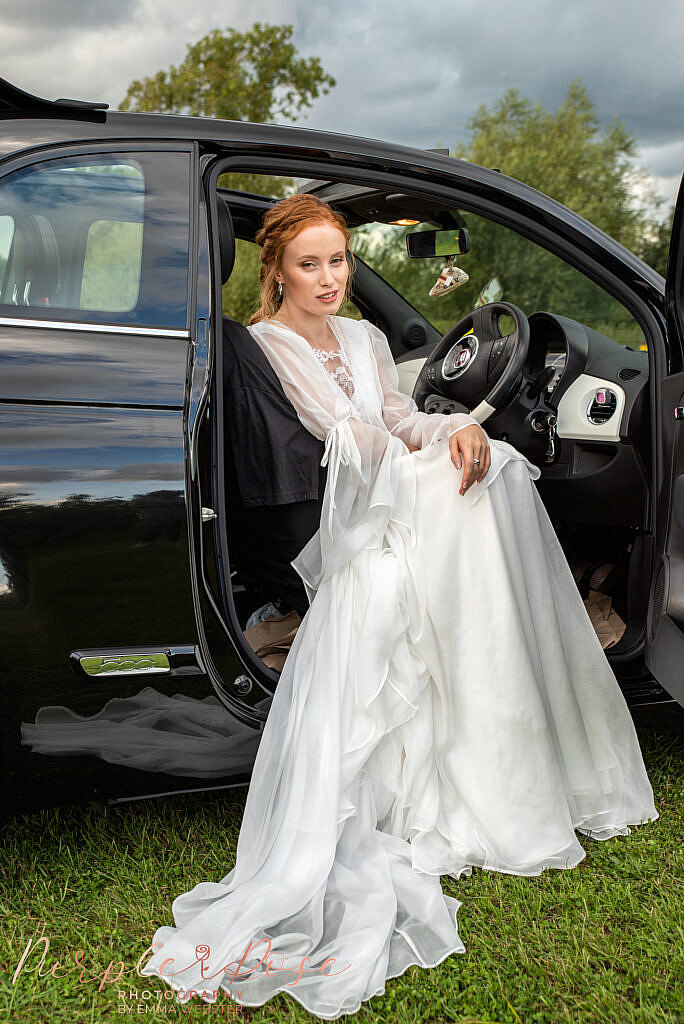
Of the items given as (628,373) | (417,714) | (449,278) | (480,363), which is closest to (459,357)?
(480,363)

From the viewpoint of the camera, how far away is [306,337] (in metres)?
2.38

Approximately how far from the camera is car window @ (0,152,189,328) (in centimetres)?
175

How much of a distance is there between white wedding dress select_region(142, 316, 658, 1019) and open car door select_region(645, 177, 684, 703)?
0.22 m

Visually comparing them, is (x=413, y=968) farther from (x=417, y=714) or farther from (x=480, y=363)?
(x=480, y=363)

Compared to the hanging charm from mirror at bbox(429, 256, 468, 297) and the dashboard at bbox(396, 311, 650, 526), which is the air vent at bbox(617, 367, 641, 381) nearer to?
the dashboard at bbox(396, 311, 650, 526)

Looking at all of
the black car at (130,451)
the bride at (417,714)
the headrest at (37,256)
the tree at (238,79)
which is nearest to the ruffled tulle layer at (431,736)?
the bride at (417,714)

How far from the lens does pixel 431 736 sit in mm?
1967

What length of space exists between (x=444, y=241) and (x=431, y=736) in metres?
1.61

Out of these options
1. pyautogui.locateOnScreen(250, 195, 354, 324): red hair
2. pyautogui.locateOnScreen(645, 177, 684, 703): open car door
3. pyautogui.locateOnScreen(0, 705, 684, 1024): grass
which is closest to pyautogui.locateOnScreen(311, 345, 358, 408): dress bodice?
pyautogui.locateOnScreen(250, 195, 354, 324): red hair

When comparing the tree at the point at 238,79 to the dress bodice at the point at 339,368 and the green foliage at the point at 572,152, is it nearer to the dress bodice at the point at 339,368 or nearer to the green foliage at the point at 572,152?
the green foliage at the point at 572,152

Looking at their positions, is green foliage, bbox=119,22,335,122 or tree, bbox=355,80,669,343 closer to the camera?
green foliage, bbox=119,22,335,122

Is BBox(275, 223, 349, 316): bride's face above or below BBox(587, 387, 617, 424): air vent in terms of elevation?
above

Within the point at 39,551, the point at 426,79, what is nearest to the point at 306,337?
the point at 39,551

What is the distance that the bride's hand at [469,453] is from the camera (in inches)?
79.4
